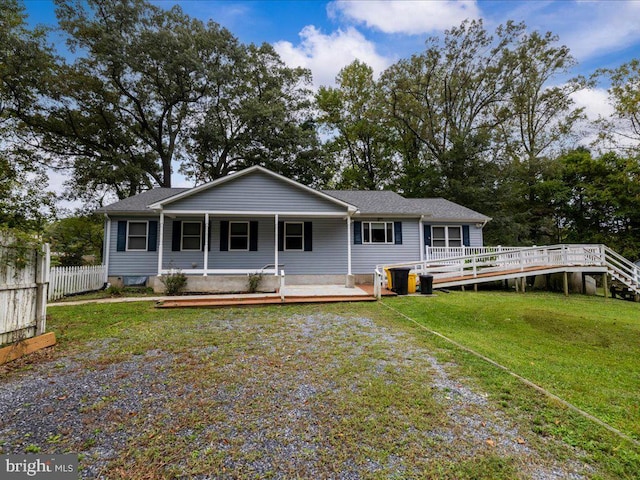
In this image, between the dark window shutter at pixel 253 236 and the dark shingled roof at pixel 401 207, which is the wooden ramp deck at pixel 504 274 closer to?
the dark shingled roof at pixel 401 207

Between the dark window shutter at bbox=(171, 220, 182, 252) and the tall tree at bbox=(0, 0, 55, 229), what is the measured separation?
8.54m

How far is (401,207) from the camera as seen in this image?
13625 millimetres

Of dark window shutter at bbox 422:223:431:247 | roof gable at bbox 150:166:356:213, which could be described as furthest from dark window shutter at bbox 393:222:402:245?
roof gable at bbox 150:166:356:213

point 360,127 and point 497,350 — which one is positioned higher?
point 360,127

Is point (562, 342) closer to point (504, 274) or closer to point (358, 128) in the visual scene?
point (504, 274)

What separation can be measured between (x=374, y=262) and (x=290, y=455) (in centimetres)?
1133

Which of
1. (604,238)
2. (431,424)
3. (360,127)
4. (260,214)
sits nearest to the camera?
(431,424)

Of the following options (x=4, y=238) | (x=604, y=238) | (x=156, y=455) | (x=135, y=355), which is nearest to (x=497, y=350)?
(x=156, y=455)

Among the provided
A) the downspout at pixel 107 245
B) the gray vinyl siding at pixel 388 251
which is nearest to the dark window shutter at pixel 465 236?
the gray vinyl siding at pixel 388 251

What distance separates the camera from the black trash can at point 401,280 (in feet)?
33.4

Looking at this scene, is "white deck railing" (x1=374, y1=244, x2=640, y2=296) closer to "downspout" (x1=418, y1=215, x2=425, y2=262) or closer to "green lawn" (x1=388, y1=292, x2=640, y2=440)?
"downspout" (x1=418, y1=215, x2=425, y2=262)

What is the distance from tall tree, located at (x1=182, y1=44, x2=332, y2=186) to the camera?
21109 mm

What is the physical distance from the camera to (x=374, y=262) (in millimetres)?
13219

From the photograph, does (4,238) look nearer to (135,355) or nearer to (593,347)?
(135,355)
